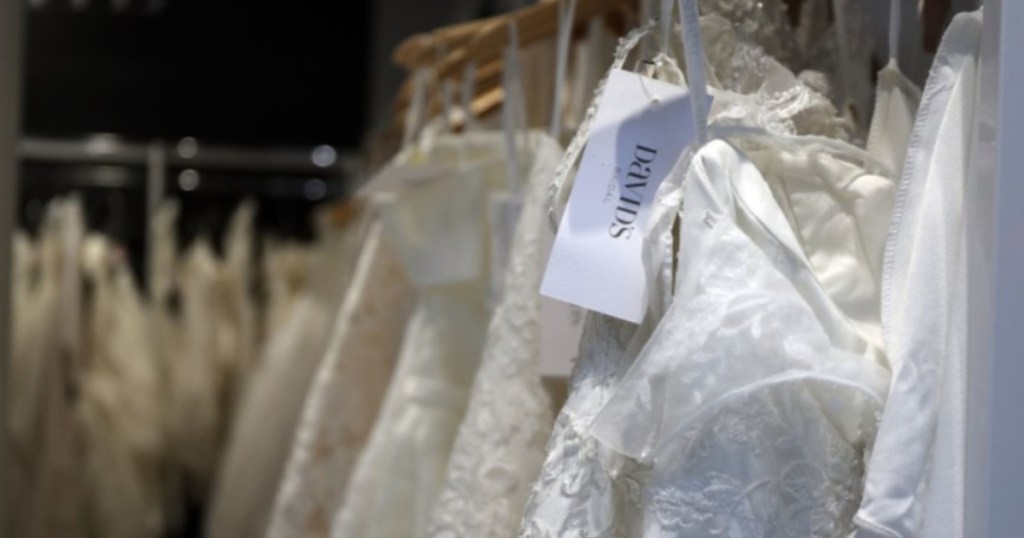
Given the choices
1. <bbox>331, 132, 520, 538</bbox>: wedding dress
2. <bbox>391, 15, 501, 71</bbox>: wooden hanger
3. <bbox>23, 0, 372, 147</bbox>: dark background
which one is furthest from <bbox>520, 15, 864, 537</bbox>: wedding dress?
<bbox>23, 0, 372, 147</bbox>: dark background

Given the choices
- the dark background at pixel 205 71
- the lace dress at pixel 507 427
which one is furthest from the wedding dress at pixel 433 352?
the dark background at pixel 205 71

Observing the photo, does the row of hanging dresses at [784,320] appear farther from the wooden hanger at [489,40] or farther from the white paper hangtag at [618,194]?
the wooden hanger at [489,40]

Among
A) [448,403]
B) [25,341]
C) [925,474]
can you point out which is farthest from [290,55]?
[925,474]

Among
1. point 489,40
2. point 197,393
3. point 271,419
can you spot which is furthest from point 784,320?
point 197,393

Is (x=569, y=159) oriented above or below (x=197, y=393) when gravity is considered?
above

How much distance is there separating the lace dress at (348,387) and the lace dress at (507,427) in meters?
0.46

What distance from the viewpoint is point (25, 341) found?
2.44 m

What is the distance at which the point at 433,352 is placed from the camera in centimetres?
136

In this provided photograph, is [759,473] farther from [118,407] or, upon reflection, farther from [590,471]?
[118,407]

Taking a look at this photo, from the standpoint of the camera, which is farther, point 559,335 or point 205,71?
point 205,71

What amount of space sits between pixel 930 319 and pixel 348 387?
947mm

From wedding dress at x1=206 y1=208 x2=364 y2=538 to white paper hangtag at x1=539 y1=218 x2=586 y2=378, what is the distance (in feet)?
4.68

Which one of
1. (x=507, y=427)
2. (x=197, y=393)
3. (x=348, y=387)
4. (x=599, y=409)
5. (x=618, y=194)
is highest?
(x=618, y=194)

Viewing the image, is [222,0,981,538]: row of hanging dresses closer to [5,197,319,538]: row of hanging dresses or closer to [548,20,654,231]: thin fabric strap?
[548,20,654,231]: thin fabric strap
